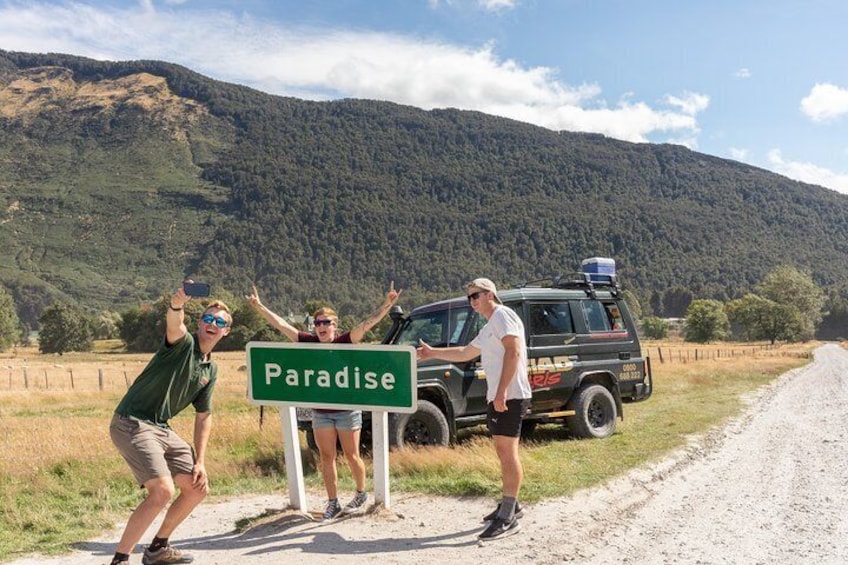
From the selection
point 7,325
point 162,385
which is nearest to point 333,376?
point 162,385

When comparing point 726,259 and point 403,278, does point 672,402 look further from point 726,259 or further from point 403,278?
point 726,259

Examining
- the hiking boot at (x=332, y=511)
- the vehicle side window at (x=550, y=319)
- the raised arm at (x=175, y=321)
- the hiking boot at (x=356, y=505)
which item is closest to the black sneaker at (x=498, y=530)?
the hiking boot at (x=356, y=505)

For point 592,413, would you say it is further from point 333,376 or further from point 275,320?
point 275,320

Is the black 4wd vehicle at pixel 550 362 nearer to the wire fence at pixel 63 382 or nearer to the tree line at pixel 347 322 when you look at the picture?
the wire fence at pixel 63 382

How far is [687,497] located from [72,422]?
12553 mm

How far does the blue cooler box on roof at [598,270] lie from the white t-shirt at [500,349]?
6.12 meters

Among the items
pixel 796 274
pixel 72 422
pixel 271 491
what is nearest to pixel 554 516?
pixel 271 491

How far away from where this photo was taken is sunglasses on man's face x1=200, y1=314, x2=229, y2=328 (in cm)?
497

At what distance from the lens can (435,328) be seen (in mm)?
9430

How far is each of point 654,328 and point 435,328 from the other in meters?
108

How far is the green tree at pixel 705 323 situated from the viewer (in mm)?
87938

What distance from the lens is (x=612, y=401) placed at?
10.4 m

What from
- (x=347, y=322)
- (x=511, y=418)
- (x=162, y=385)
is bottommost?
(x=347, y=322)

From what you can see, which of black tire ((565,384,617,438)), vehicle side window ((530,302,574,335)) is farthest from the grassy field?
vehicle side window ((530,302,574,335))
